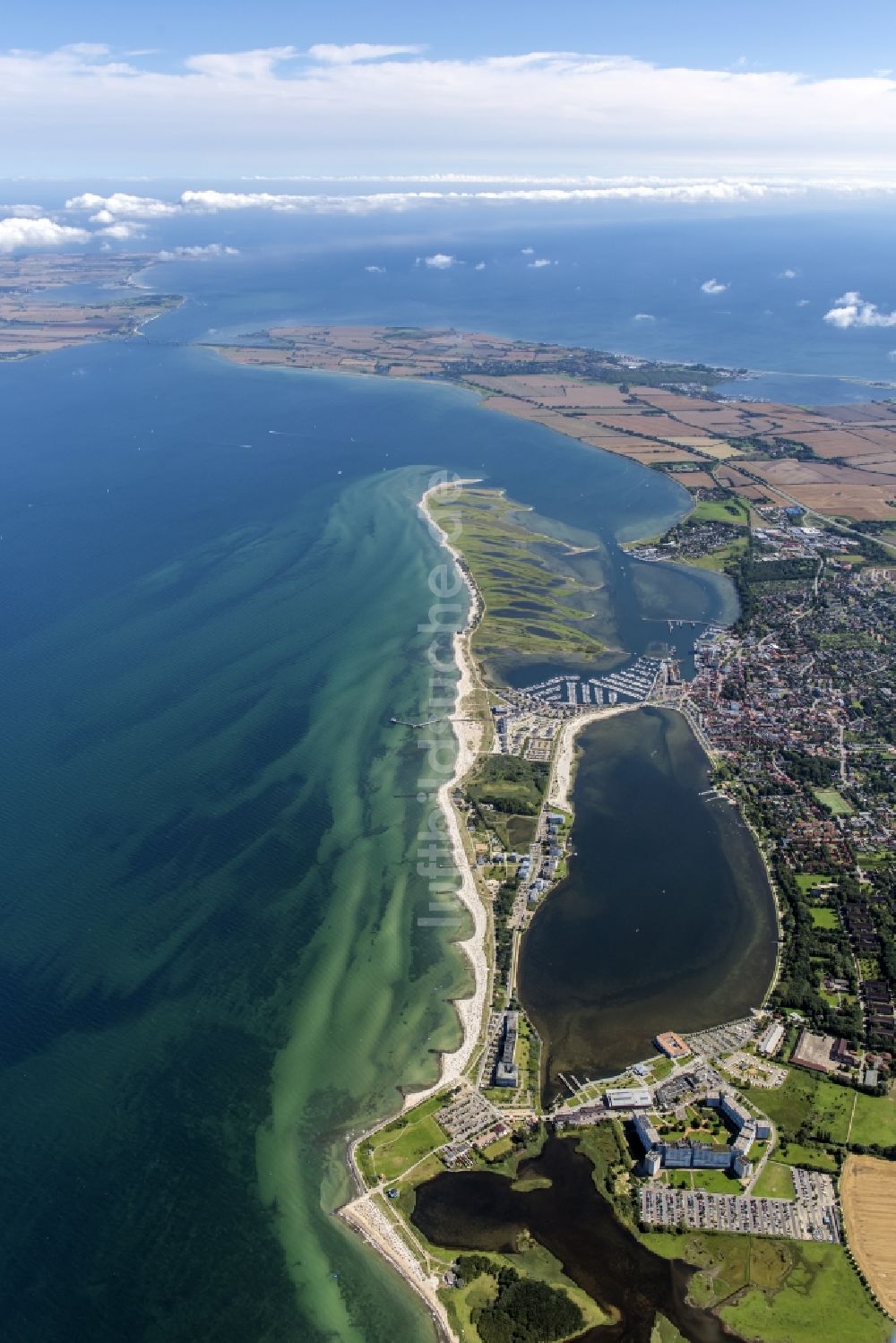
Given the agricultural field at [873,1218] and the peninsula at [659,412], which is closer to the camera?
the agricultural field at [873,1218]

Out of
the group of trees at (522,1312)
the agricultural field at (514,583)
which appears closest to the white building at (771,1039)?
the group of trees at (522,1312)

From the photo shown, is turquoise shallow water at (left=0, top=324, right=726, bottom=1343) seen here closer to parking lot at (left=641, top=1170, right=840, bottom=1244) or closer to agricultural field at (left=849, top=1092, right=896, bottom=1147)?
parking lot at (left=641, top=1170, right=840, bottom=1244)

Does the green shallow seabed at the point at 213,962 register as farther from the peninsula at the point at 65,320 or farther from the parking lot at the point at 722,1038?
the peninsula at the point at 65,320

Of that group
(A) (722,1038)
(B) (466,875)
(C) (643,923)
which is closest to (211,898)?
(B) (466,875)

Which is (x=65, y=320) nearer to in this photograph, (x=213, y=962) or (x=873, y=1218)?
(x=213, y=962)

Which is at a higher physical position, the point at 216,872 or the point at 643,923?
the point at 216,872

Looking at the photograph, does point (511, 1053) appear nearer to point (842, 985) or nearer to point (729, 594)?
point (842, 985)

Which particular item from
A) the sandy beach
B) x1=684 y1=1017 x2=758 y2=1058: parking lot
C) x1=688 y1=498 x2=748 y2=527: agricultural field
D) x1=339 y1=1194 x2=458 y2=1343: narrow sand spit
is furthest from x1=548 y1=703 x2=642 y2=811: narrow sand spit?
x1=688 y1=498 x2=748 y2=527: agricultural field

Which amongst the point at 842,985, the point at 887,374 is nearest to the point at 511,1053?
the point at 842,985
